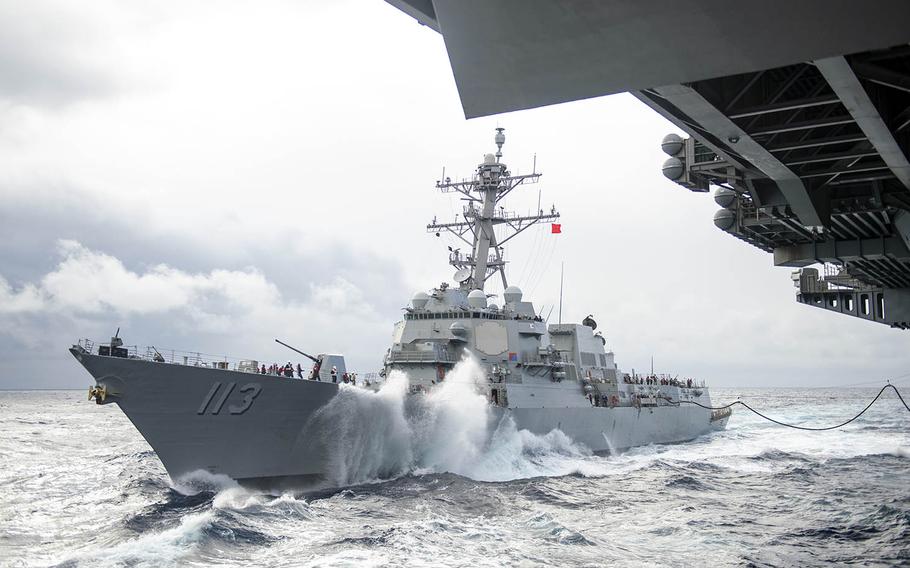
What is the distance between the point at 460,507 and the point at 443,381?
6.13m

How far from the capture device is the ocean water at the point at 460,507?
39.0 ft

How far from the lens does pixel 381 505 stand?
1570 centimetres

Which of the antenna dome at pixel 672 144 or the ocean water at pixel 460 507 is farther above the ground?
the antenna dome at pixel 672 144

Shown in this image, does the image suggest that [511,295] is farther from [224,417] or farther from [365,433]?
[224,417]

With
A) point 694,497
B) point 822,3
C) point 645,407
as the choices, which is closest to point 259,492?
point 694,497

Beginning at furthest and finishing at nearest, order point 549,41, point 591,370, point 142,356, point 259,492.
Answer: point 591,370 → point 259,492 → point 142,356 → point 549,41

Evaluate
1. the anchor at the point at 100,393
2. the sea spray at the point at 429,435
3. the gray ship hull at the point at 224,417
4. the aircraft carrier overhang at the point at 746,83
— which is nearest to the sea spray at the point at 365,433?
the sea spray at the point at 429,435

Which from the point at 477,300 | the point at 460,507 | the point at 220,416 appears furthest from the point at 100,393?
the point at 477,300

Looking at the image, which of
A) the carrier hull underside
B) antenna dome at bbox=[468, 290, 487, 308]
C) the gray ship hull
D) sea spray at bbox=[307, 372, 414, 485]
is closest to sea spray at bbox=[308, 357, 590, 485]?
sea spray at bbox=[307, 372, 414, 485]

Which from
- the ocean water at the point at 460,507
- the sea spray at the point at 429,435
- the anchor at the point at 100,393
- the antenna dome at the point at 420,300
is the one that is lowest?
the ocean water at the point at 460,507

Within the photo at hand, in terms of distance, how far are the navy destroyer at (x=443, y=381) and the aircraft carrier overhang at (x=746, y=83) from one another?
9.20 meters

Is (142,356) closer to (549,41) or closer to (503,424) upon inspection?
(503,424)

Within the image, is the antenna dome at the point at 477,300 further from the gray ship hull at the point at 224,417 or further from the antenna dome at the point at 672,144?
the antenna dome at the point at 672,144

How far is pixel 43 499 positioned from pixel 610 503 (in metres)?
12.9
